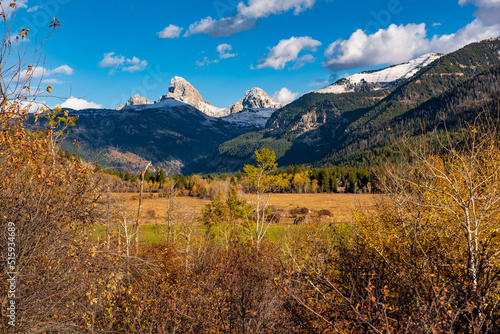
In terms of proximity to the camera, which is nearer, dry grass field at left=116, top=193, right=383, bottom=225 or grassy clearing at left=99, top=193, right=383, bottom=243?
grassy clearing at left=99, top=193, right=383, bottom=243

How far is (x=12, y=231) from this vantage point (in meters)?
5.79

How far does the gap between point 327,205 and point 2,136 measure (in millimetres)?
91675

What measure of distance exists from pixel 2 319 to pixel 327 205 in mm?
91750

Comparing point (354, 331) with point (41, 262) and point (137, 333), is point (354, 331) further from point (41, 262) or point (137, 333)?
point (137, 333)

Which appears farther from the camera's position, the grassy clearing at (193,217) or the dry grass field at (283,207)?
the dry grass field at (283,207)

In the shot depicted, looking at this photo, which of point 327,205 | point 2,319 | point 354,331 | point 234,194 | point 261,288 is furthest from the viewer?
point 327,205

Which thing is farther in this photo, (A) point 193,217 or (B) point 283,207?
(B) point 283,207

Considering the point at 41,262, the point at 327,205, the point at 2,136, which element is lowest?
the point at 327,205

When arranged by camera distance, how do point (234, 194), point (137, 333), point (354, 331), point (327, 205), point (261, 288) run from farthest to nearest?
1. point (327, 205)
2. point (234, 194)
3. point (261, 288)
4. point (137, 333)
5. point (354, 331)

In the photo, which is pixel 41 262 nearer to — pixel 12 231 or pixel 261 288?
pixel 12 231

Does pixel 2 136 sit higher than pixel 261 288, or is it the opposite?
pixel 2 136

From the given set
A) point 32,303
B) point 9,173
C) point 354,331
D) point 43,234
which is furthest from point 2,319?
point 354,331

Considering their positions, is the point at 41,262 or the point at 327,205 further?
the point at 327,205

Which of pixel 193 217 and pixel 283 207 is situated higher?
pixel 193 217
